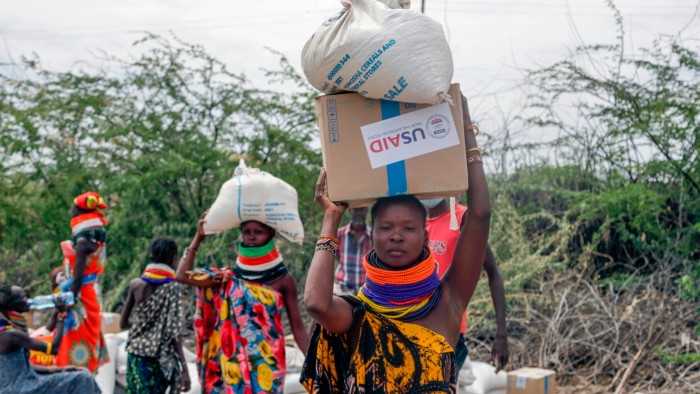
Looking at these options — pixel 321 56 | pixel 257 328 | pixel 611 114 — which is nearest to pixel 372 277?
pixel 321 56

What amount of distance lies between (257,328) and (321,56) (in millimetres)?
2394

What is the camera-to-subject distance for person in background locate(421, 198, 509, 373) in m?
4.17

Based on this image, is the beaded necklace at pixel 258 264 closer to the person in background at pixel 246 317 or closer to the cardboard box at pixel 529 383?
the person in background at pixel 246 317

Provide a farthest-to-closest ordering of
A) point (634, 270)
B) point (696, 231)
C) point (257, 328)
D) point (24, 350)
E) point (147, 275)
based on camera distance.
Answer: point (634, 270)
point (696, 231)
point (147, 275)
point (24, 350)
point (257, 328)

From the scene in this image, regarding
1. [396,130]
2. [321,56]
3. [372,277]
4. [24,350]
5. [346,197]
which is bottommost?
[24,350]

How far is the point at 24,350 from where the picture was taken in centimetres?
504

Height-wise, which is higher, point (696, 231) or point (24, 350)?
point (696, 231)

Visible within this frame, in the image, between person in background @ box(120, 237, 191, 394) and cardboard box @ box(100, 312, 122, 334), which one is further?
cardboard box @ box(100, 312, 122, 334)

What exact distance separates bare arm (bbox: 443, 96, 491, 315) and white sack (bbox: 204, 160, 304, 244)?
1901 millimetres

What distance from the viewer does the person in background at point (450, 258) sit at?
417 centimetres

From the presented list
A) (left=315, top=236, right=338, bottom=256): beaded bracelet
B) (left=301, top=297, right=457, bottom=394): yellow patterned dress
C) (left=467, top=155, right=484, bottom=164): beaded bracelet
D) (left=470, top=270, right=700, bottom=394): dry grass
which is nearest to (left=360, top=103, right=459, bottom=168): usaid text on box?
(left=467, top=155, right=484, bottom=164): beaded bracelet

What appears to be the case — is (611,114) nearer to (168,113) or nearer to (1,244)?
(168,113)

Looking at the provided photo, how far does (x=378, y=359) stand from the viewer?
259 centimetres

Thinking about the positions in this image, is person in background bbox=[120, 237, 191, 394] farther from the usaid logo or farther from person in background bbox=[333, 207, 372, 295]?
the usaid logo
